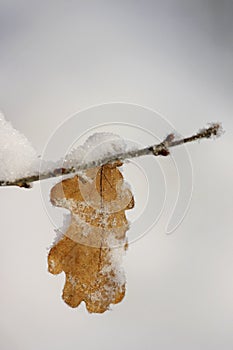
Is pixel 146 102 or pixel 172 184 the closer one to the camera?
pixel 172 184

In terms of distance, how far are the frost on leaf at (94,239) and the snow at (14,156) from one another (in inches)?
1.9

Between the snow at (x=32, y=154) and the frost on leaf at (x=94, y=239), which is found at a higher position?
the snow at (x=32, y=154)

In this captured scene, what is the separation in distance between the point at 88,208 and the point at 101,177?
0.03m

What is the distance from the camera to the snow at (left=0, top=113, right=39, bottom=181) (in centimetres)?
29

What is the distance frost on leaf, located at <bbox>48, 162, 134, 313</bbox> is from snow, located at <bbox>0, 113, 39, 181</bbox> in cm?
5

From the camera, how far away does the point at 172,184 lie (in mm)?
708

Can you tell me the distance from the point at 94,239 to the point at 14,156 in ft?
0.36

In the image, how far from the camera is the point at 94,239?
0.38 m

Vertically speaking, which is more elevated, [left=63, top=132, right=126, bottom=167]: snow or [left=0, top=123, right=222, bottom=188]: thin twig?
[left=63, top=132, right=126, bottom=167]: snow

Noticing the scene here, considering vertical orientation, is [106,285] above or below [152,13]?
below

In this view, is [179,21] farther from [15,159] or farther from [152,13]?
[15,159]

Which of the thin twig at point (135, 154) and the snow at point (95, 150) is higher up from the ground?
the snow at point (95, 150)

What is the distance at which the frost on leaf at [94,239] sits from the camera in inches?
14.0

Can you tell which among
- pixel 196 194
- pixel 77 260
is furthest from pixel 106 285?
pixel 196 194
